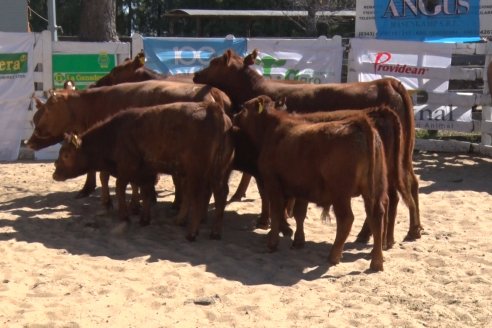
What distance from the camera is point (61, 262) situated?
636 cm

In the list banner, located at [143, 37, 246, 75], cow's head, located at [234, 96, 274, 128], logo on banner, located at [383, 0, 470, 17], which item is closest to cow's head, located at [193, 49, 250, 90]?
cow's head, located at [234, 96, 274, 128]

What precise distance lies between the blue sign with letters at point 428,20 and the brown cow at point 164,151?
8187mm

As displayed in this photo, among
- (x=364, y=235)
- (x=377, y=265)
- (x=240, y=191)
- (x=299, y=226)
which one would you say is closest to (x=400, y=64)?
(x=240, y=191)

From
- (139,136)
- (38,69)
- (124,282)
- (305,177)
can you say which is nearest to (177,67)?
(38,69)

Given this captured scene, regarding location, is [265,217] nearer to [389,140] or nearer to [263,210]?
[263,210]

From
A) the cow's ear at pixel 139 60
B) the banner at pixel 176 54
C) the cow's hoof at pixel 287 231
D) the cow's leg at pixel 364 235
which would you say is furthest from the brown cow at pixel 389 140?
the banner at pixel 176 54

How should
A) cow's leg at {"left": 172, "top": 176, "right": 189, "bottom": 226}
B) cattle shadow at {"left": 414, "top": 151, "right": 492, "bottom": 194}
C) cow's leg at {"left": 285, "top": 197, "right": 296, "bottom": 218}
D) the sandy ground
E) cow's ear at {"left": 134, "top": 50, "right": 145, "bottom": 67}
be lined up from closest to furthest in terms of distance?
the sandy ground
cow's leg at {"left": 172, "top": 176, "right": 189, "bottom": 226}
cow's leg at {"left": 285, "top": 197, "right": 296, "bottom": 218}
cow's ear at {"left": 134, "top": 50, "right": 145, "bottom": 67}
cattle shadow at {"left": 414, "top": 151, "right": 492, "bottom": 194}

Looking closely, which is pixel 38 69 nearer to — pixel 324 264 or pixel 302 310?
pixel 324 264

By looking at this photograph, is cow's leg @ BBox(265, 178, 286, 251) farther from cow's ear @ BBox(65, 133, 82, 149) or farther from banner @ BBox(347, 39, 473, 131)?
banner @ BBox(347, 39, 473, 131)

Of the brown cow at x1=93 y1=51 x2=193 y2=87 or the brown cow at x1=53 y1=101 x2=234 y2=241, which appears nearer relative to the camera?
the brown cow at x1=53 y1=101 x2=234 y2=241

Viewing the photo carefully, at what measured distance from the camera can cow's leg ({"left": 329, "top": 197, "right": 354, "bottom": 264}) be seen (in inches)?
252

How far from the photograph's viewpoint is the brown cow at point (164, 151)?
7.25 meters

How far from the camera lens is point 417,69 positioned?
1320 centimetres

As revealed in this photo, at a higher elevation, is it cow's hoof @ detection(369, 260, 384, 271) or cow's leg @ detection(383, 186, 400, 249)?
cow's leg @ detection(383, 186, 400, 249)
